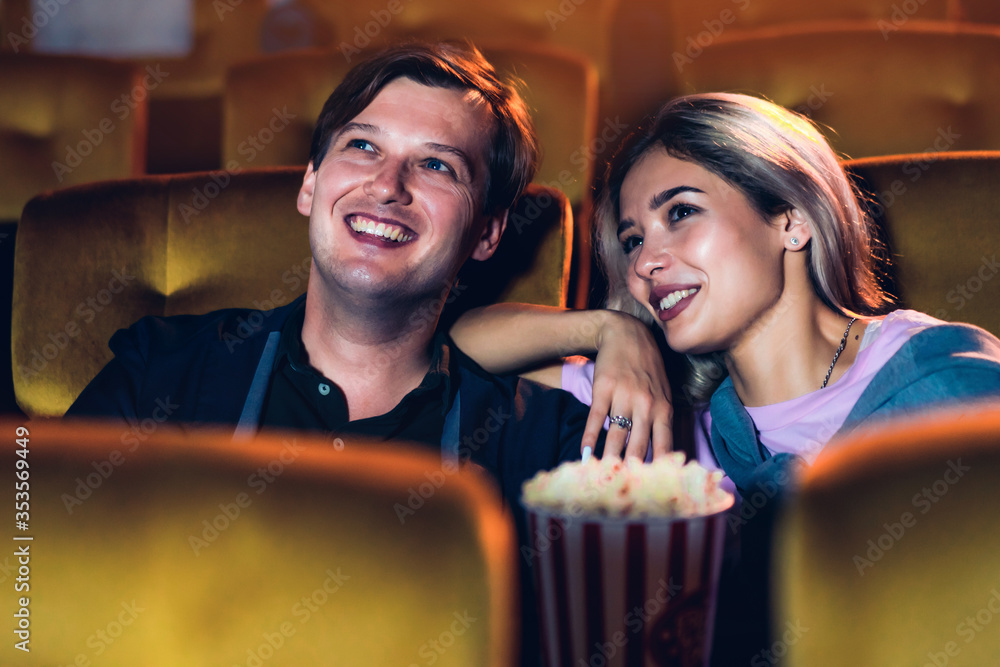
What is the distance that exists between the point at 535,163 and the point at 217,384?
1.88 feet

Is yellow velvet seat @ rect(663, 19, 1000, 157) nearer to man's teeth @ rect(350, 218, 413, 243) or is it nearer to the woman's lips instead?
the woman's lips

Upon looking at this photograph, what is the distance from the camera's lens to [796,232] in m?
1.09

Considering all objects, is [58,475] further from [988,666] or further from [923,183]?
[923,183]

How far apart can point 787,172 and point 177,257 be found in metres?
0.93

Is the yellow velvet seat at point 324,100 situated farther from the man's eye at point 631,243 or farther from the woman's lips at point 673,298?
the woman's lips at point 673,298

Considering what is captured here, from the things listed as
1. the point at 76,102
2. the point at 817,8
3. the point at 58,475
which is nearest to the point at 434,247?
the point at 58,475

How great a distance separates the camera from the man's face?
1048 mm

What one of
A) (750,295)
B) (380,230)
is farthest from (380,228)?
(750,295)

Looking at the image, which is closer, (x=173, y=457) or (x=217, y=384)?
(x=173, y=457)

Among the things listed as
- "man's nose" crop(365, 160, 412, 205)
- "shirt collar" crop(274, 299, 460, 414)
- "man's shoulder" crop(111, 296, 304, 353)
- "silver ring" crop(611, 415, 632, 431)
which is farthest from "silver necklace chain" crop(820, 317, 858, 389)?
"man's shoulder" crop(111, 296, 304, 353)

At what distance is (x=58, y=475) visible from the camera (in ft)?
1.34

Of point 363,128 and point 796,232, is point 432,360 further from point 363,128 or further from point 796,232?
point 796,232

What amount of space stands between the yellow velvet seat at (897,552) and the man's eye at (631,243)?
78 centimetres

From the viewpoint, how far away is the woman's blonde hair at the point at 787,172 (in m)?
1.08
